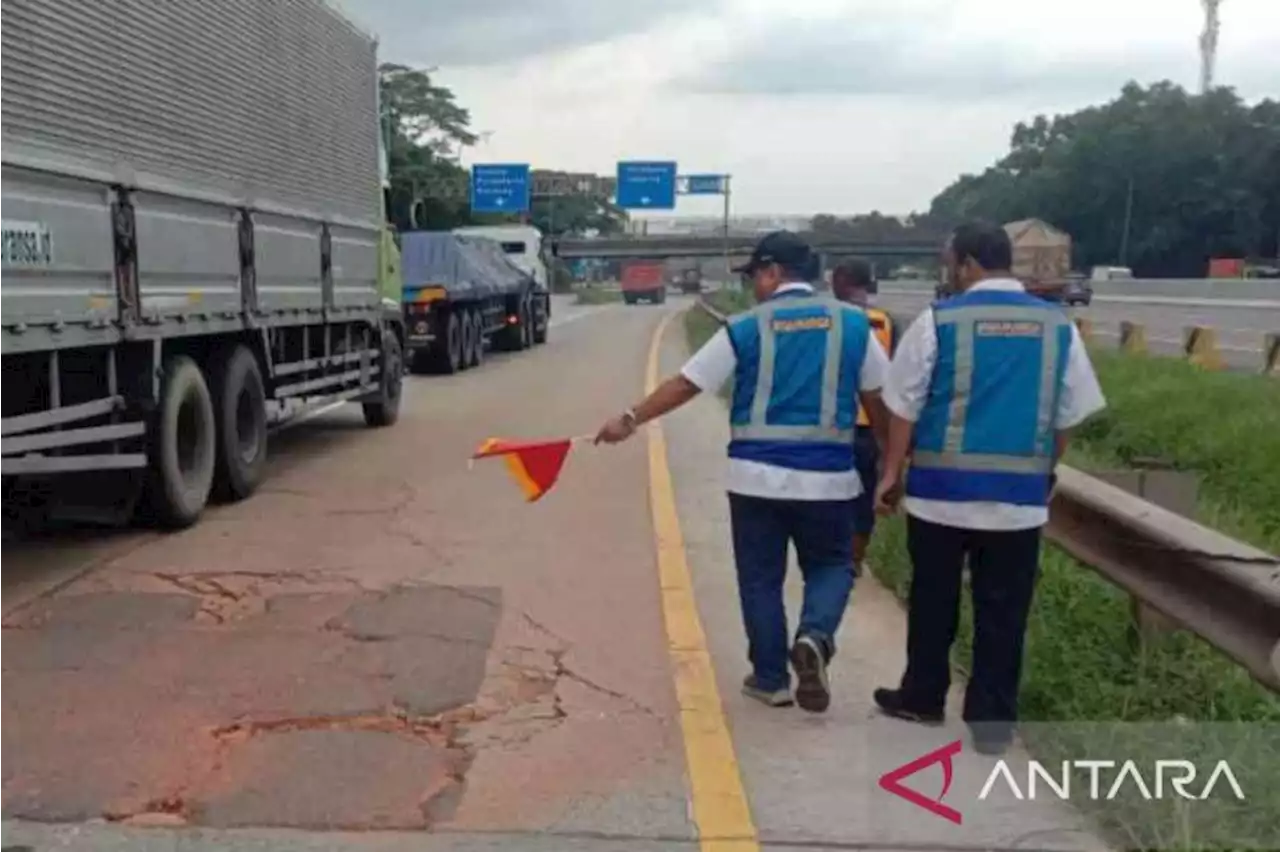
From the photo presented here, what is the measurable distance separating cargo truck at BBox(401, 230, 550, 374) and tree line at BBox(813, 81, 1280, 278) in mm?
56800

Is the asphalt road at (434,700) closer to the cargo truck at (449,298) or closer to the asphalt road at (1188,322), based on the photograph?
the asphalt road at (1188,322)

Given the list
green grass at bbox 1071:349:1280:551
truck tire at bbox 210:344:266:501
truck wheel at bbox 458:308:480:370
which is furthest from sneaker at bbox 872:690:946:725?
truck wheel at bbox 458:308:480:370

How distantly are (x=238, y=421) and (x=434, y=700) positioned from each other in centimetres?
527

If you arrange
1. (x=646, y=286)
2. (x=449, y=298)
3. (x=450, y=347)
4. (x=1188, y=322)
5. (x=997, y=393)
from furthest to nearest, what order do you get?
(x=646, y=286) < (x=1188, y=322) < (x=450, y=347) < (x=449, y=298) < (x=997, y=393)

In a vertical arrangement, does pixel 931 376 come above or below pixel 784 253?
below

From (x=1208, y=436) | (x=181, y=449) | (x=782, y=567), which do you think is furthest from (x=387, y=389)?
(x=782, y=567)

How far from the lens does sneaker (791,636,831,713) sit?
5.21m

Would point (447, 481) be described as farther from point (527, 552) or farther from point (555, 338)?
point (555, 338)

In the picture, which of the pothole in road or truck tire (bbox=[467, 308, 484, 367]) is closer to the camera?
the pothole in road

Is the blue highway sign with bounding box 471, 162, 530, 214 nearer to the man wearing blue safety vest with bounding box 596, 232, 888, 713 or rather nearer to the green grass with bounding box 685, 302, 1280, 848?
the green grass with bounding box 685, 302, 1280, 848

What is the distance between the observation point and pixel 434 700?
17.9ft

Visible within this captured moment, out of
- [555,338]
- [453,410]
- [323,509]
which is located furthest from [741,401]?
[555,338]

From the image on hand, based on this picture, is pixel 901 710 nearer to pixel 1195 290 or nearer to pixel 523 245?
pixel 523 245

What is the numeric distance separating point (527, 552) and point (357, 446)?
18.0ft
